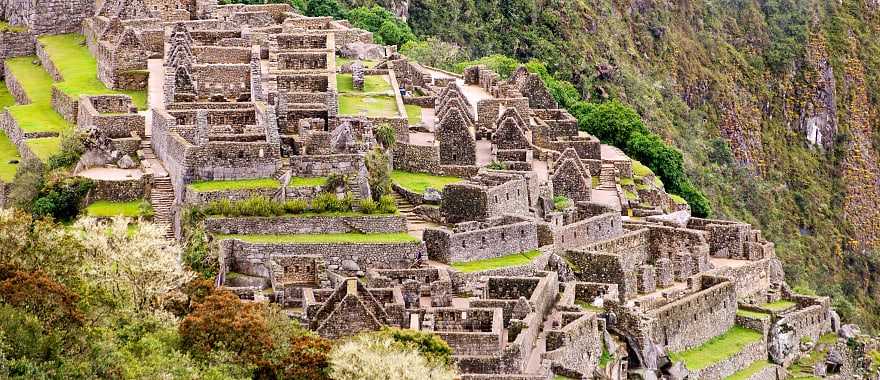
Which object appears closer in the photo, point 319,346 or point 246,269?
point 319,346

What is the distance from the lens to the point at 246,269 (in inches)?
2259

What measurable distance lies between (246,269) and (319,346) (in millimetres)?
8466

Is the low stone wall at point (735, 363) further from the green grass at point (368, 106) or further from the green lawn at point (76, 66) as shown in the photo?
the green lawn at point (76, 66)

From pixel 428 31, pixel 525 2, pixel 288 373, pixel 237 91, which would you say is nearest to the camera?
pixel 288 373

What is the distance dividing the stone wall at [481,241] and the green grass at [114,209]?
8931mm

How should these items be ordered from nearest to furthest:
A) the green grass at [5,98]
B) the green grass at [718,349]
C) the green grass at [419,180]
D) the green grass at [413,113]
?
the green grass at [718,349] → the green grass at [419,180] → the green grass at [413,113] → the green grass at [5,98]

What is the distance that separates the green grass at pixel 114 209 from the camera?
61469mm

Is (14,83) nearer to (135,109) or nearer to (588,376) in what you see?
(135,109)

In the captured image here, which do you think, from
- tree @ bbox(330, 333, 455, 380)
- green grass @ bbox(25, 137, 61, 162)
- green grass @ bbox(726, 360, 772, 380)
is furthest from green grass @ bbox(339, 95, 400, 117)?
tree @ bbox(330, 333, 455, 380)

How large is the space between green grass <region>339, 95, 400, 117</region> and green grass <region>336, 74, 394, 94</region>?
2.76ft

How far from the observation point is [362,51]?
84.7 meters

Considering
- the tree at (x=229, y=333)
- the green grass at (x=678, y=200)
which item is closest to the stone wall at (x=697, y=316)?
the green grass at (x=678, y=200)

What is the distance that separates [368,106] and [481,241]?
1211 centimetres

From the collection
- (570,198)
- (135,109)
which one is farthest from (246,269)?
(570,198)
